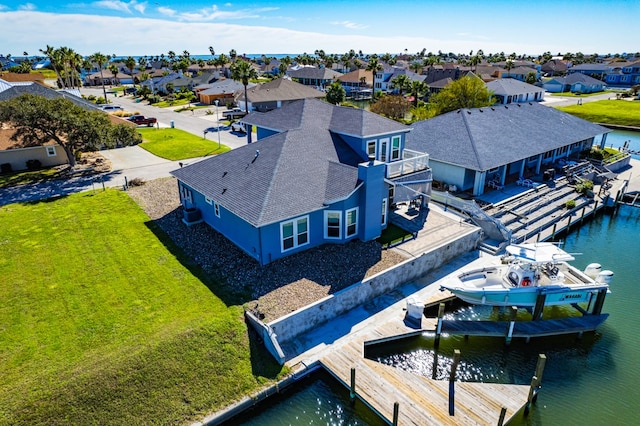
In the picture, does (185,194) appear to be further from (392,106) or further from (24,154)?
(392,106)

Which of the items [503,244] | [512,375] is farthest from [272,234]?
[503,244]

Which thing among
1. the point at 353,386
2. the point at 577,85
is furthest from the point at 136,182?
the point at 577,85

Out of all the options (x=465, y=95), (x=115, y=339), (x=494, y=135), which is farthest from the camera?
(x=465, y=95)

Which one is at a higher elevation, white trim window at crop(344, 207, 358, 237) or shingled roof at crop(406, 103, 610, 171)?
shingled roof at crop(406, 103, 610, 171)

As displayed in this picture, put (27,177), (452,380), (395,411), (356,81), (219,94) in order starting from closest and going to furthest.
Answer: (395,411) < (452,380) < (27,177) < (219,94) < (356,81)

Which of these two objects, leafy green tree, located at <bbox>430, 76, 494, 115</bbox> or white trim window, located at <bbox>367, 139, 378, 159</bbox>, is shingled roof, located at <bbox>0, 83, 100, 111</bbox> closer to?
white trim window, located at <bbox>367, 139, 378, 159</bbox>

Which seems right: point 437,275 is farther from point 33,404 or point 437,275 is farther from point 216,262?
point 33,404

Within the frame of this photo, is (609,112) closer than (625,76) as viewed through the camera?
Yes

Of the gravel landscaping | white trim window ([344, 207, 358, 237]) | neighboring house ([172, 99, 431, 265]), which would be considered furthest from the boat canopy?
white trim window ([344, 207, 358, 237])
